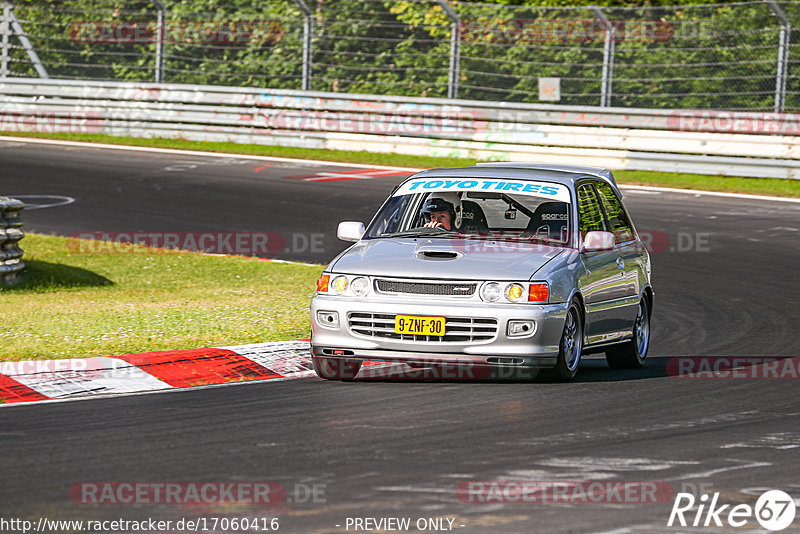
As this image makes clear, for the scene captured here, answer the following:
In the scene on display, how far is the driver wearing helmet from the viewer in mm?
10359

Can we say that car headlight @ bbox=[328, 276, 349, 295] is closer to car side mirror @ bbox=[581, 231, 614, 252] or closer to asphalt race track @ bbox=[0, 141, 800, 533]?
asphalt race track @ bbox=[0, 141, 800, 533]

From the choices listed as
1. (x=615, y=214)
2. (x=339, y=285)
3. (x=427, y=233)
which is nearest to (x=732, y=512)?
(x=339, y=285)

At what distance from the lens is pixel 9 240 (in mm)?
13508

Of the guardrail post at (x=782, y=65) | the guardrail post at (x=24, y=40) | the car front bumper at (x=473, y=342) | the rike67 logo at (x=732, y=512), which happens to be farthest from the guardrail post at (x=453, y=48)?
the rike67 logo at (x=732, y=512)

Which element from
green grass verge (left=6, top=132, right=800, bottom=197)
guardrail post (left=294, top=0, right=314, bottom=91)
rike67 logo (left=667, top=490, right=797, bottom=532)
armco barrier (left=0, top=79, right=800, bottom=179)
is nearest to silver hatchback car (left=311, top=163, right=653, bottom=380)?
rike67 logo (left=667, top=490, right=797, bottom=532)

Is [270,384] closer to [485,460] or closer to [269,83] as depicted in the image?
[485,460]

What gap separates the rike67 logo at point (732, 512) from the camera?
5750 millimetres

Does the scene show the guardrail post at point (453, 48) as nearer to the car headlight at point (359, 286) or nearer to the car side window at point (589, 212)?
the car side window at point (589, 212)

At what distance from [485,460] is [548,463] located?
1.02 ft

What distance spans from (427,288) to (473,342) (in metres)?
0.48

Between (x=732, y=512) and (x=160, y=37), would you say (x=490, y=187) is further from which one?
(x=160, y=37)

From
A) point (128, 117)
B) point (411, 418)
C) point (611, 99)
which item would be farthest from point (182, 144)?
point (411, 418)

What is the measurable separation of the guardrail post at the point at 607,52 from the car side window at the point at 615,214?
13766 mm

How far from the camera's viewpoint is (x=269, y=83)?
2845cm
